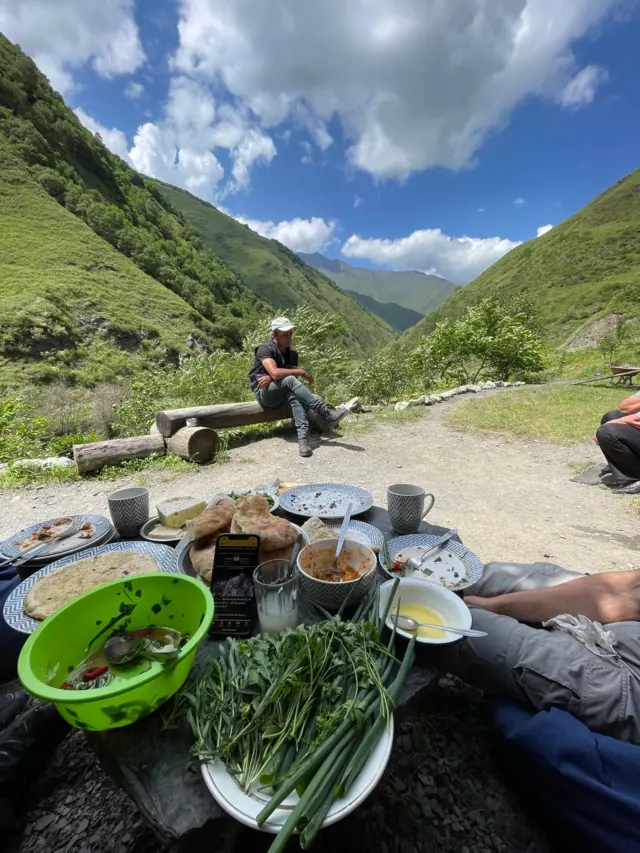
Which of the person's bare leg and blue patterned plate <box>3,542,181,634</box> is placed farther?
the person's bare leg

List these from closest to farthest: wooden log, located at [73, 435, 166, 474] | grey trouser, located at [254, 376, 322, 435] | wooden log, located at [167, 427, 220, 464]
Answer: wooden log, located at [73, 435, 166, 474] → wooden log, located at [167, 427, 220, 464] → grey trouser, located at [254, 376, 322, 435]

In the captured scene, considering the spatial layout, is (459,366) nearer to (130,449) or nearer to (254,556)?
(130,449)

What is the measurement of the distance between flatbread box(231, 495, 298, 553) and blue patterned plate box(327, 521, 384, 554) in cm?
28

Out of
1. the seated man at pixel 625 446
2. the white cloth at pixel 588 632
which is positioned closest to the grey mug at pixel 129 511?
the white cloth at pixel 588 632

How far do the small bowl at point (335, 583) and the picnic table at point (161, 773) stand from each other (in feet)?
0.97

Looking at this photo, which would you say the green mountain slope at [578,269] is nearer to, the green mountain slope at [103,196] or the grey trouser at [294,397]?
the green mountain slope at [103,196]

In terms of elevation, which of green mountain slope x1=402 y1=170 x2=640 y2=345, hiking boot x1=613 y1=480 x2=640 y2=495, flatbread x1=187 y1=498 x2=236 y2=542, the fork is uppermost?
green mountain slope x1=402 y1=170 x2=640 y2=345

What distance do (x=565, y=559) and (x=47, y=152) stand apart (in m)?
61.4

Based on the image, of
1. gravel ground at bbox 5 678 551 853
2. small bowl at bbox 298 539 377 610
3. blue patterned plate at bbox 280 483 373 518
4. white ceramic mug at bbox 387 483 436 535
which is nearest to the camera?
small bowl at bbox 298 539 377 610

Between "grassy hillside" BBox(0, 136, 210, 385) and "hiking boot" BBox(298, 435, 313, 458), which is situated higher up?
"grassy hillside" BBox(0, 136, 210, 385)

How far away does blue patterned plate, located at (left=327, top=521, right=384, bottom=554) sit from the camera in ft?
4.89

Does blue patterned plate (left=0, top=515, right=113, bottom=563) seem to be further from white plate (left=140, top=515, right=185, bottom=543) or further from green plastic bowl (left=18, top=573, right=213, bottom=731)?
green plastic bowl (left=18, top=573, right=213, bottom=731)

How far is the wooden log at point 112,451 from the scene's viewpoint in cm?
467

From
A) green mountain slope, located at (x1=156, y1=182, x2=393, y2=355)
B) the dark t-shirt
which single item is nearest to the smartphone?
the dark t-shirt
